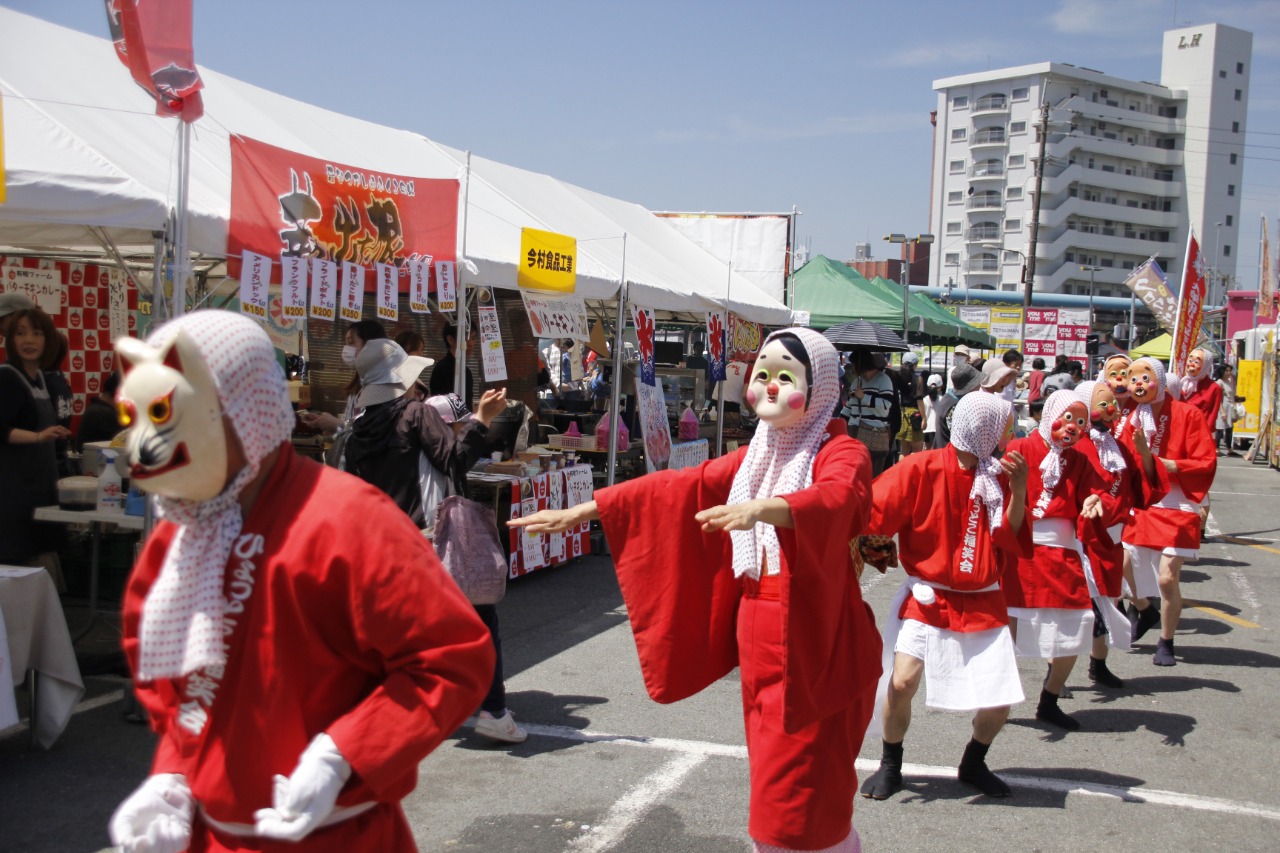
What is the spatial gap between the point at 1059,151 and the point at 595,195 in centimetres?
7106

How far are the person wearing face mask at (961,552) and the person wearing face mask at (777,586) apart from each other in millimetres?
919

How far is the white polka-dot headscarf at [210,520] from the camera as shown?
176 cm

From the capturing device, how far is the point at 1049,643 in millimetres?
5305

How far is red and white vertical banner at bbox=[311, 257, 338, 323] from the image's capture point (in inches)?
247

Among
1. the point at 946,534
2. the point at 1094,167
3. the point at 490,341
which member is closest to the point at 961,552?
the point at 946,534

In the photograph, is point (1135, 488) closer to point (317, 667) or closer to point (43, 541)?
point (317, 667)

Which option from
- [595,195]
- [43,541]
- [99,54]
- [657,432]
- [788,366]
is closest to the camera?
[788,366]

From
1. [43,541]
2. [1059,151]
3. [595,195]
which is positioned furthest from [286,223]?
[1059,151]

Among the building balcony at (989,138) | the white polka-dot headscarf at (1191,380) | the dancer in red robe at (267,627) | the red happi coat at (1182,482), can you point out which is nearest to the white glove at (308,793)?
the dancer in red robe at (267,627)

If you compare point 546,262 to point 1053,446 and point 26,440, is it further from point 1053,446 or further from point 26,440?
point 1053,446

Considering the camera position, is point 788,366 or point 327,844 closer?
point 327,844

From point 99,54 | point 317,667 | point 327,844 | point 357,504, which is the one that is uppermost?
point 99,54

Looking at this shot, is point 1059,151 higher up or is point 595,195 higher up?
point 1059,151

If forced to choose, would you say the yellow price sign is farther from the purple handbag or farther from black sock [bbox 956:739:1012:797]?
black sock [bbox 956:739:1012:797]
